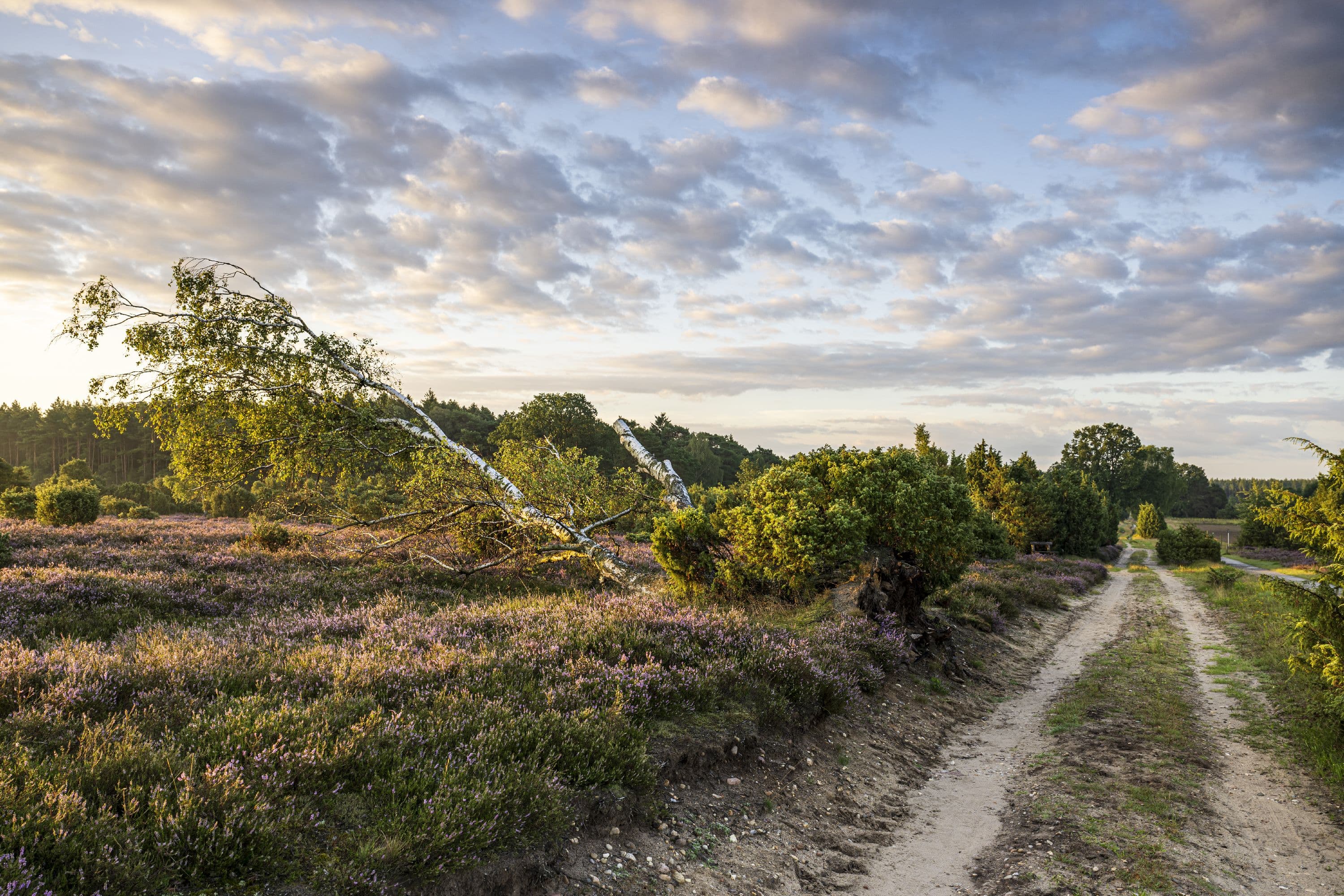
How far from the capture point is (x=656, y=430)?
81.6 metres

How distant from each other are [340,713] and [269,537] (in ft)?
53.6

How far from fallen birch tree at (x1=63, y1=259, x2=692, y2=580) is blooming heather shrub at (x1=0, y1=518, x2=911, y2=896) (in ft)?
21.6

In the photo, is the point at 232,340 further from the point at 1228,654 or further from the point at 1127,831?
the point at 1228,654

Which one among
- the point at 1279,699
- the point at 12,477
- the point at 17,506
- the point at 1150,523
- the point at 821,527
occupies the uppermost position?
the point at 821,527

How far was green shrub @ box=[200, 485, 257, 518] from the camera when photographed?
117 feet

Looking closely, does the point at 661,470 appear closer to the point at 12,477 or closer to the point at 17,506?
the point at 17,506

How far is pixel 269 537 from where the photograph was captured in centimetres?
1930

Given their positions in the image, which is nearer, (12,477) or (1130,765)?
(1130,765)

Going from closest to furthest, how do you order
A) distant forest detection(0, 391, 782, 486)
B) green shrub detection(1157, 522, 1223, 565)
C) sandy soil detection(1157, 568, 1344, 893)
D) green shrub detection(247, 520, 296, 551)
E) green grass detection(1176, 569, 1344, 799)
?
sandy soil detection(1157, 568, 1344, 893) < green grass detection(1176, 569, 1344, 799) < green shrub detection(247, 520, 296, 551) < green shrub detection(1157, 522, 1223, 565) < distant forest detection(0, 391, 782, 486)

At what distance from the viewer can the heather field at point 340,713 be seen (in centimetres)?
401

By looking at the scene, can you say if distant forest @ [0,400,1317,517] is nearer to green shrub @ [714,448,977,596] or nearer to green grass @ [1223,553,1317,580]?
green grass @ [1223,553,1317,580]

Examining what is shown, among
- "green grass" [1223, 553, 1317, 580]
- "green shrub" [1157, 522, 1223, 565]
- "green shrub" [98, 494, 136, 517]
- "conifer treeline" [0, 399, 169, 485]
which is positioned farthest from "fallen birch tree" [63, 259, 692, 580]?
"conifer treeline" [0, 399, 169, 485]

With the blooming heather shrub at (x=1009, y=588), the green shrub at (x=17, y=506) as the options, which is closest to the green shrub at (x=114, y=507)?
the green shrub at (x=17, y=506)

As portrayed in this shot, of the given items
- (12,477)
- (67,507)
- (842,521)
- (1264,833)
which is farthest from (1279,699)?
(12,477)
